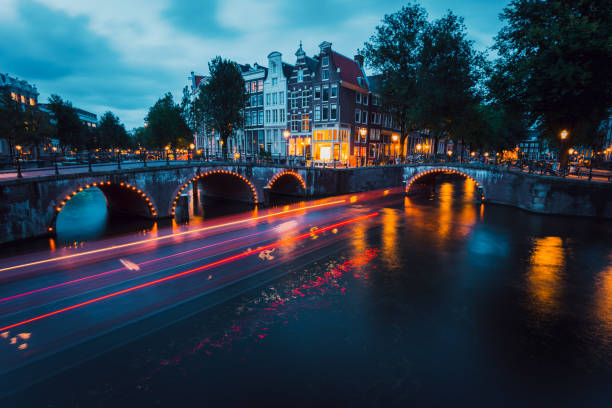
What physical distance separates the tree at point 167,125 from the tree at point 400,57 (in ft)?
122

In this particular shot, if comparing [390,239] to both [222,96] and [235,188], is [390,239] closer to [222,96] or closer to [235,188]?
[235,188]

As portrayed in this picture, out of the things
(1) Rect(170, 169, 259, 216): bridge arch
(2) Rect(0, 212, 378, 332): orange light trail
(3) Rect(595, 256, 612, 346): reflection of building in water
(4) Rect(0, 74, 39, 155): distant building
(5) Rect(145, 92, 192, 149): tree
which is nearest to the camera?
(3) Rect(595, 256, 612, 346): reflection of building in water

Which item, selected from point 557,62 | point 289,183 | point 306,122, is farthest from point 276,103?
point 557,62

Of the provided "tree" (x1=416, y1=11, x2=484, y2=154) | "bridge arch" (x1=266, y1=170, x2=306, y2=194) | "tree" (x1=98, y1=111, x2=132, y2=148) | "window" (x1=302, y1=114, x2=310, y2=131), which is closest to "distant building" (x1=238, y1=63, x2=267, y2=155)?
"window" (x1=302, y1=114, x2=310, y2=131)

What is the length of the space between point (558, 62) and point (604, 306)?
20.3m

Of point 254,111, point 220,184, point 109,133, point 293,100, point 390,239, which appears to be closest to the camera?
point 390,239

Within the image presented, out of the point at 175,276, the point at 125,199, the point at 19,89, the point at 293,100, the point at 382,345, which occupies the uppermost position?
the point at 19,89

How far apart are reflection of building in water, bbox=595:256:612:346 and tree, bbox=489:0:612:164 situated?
15.9 metres

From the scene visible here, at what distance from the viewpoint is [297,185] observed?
3678cm

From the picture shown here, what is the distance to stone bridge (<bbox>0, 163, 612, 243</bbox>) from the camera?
18.0 m

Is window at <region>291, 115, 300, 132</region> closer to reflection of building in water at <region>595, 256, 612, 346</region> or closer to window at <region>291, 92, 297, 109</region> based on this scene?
window at <region>291, 92, 297, 109</region>

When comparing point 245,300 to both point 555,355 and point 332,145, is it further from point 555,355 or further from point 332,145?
point 332,145

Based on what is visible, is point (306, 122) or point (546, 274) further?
point (306, 122)

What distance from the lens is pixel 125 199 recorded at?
27141mm
